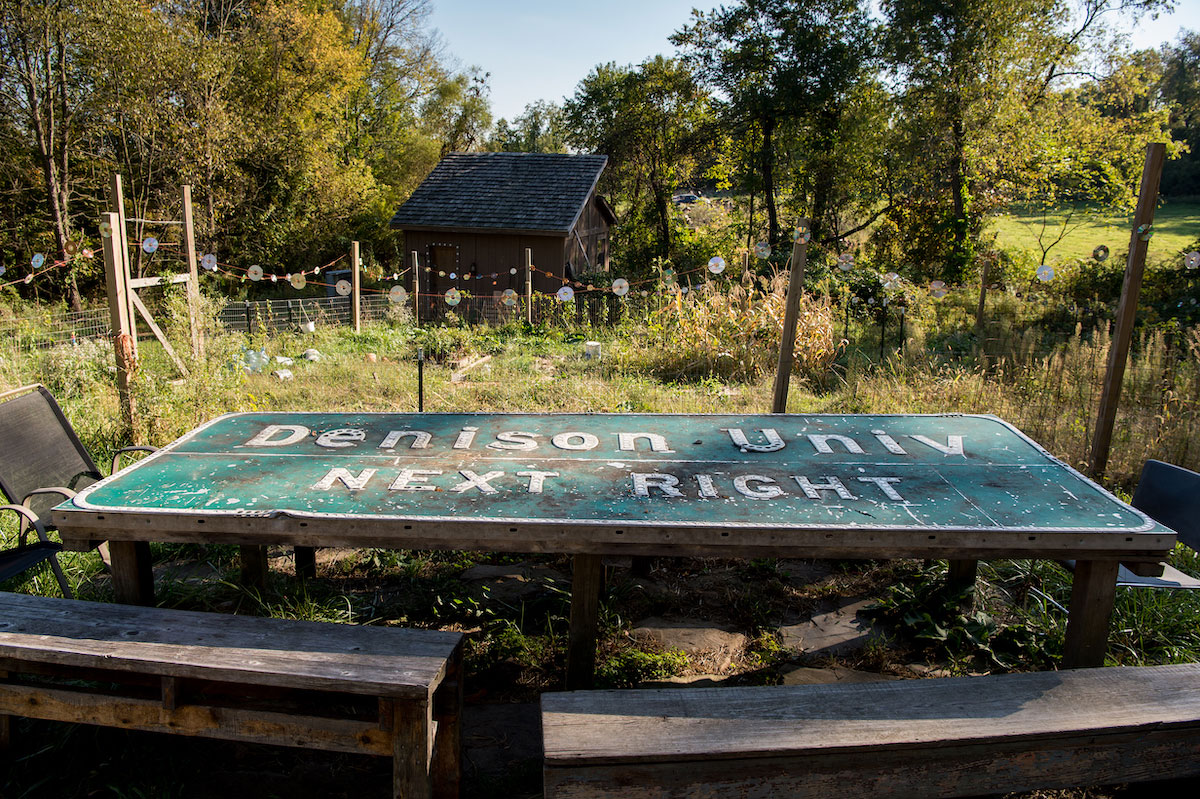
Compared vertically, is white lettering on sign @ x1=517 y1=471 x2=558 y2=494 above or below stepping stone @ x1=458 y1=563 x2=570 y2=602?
above

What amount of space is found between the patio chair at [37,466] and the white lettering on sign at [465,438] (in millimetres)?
1511

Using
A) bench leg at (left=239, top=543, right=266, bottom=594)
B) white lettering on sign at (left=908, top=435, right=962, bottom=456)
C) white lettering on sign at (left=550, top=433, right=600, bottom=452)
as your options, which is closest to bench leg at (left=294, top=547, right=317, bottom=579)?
bench leg at (left=239, top=543, right=266, bottom=594)

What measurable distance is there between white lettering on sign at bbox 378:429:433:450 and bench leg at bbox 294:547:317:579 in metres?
0.93

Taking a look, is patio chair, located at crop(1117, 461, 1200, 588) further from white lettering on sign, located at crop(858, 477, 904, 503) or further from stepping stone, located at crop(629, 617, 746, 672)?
→ stepping stone, located at crop(629, 617, 746, 672)

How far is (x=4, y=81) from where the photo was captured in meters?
14.0

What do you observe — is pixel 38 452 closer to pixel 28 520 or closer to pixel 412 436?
pixel 28 520

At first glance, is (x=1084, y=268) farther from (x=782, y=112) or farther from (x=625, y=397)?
(x=625, y=397)

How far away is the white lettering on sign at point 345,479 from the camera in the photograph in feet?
9.84

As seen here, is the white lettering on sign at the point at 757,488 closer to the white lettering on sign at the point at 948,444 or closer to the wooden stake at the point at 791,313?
the white lettering on sign at the point at 948,444

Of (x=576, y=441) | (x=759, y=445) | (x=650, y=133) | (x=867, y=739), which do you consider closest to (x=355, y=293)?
(x=576, y=441)

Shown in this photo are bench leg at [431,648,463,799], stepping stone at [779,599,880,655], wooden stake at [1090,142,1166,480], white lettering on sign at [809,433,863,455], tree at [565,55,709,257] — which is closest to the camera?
bench leg at [431,648,463,799]

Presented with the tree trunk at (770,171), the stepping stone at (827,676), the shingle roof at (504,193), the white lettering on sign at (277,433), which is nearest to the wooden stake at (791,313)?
the stepping stone at (827,676)

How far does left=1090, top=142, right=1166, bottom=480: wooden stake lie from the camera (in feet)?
15.2

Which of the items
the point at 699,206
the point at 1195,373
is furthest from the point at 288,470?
the point at 699,206
